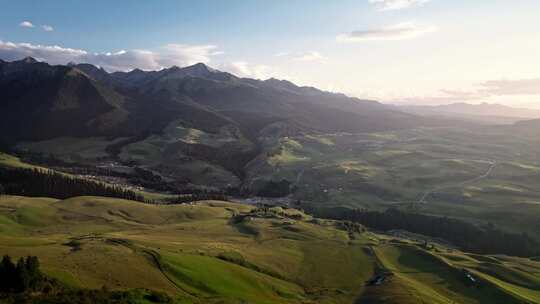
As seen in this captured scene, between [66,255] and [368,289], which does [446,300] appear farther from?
[66,255]

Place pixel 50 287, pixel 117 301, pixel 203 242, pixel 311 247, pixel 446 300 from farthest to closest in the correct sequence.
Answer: pixel 311 247 → pixel 203 242 → pixel 446 300 → pixel 50 287 → pixel 117 301

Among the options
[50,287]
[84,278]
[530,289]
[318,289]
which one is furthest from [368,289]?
[50,287]

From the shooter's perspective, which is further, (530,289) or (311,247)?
(311,247)

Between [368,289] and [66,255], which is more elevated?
[66,255]

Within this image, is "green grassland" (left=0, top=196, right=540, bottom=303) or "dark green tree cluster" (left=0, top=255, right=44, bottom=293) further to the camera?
"green grassland" (left=0, top=196, right=540, bottom=303)

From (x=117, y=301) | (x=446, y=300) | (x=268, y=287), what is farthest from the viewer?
(x=446, y=300)

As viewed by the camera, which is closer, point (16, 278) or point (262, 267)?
point (16, 278)

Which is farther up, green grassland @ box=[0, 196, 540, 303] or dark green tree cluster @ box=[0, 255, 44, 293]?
dark green tree cluster @ box=[0, 255, 44, 293]

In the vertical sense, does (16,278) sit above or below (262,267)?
above
